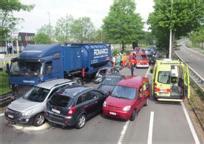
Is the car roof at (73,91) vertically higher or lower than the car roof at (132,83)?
lower

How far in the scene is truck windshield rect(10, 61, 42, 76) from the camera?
17.1 meters

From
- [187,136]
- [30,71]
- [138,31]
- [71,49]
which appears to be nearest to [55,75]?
[30,71]

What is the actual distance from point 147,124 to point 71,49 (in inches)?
373

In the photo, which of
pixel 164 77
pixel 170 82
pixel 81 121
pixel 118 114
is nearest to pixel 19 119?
pixel 81 121

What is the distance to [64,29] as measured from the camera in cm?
6356

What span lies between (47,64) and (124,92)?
512 cm

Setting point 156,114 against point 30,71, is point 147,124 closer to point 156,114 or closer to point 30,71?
point 156,114

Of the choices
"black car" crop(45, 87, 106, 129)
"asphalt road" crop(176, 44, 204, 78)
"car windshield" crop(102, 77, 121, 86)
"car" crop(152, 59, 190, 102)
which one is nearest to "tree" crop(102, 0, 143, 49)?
"asphalt road" crop(176, 44, 204, 78)

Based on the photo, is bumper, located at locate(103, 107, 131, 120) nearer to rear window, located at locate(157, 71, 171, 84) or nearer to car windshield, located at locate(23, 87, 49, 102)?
car windshield, located at locate(23, 87, 49, 102)

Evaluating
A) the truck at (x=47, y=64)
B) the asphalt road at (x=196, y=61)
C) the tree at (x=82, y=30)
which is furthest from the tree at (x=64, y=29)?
the truck at (x=47, y=64)

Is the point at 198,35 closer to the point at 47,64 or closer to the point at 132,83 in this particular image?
the point at 47,64

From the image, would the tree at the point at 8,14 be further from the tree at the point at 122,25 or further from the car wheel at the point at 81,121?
the tree at the point at 122,25

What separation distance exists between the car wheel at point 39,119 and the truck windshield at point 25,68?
401 cm

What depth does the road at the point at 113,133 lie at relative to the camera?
1168 cm
